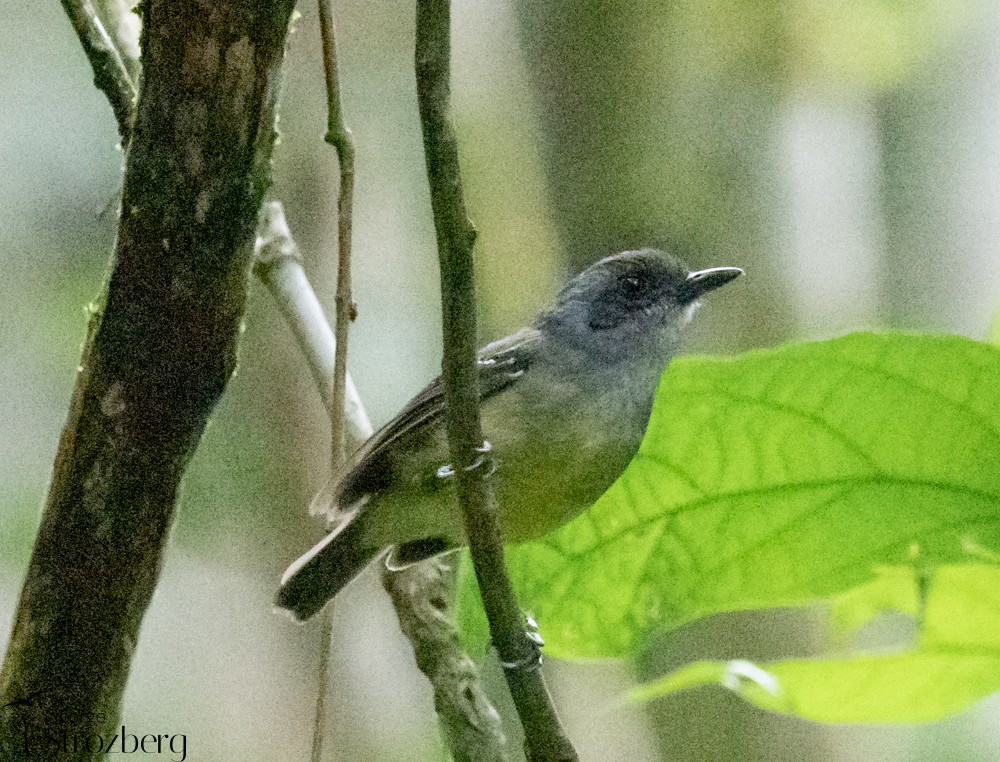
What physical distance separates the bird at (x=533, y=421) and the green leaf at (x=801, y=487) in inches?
14.4

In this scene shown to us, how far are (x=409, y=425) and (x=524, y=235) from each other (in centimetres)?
47

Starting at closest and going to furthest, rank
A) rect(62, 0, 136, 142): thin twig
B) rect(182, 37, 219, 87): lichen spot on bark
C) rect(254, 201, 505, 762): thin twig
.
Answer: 1. rect(182, 37, 219, 87): lichen spot on bark
2. rect(62, 0, 136, 142): thin twig
3. rect(254, 201, 505, 762): thin twig

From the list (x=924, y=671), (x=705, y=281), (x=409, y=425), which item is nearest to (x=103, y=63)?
(x=409, y=425)

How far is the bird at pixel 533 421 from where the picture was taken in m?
1.23

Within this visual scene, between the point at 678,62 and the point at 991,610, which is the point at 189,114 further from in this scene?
the point at 678,62

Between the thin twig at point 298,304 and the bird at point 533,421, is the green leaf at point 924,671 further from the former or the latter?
the thin twig at point 298,304

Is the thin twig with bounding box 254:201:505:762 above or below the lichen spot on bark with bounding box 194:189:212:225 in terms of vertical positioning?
below

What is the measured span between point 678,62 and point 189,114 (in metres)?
1.25

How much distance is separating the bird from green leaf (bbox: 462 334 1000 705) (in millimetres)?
366

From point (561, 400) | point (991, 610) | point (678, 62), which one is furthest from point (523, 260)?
point (991, 610)

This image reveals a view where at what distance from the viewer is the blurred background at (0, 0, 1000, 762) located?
1495 millimetres

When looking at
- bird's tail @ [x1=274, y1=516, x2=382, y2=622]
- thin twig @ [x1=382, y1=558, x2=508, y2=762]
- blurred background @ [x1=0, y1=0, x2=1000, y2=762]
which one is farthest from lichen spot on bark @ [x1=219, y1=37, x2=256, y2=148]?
bird's tail @ [x1=274, y1=516, x2=382, y2=622]

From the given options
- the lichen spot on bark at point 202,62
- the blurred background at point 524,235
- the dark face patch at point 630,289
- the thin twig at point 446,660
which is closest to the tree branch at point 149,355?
the lichen spot on bark at point 202,62

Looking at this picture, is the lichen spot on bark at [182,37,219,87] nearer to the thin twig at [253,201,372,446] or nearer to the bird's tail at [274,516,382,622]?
the thin twig at [253,201,372,446]
